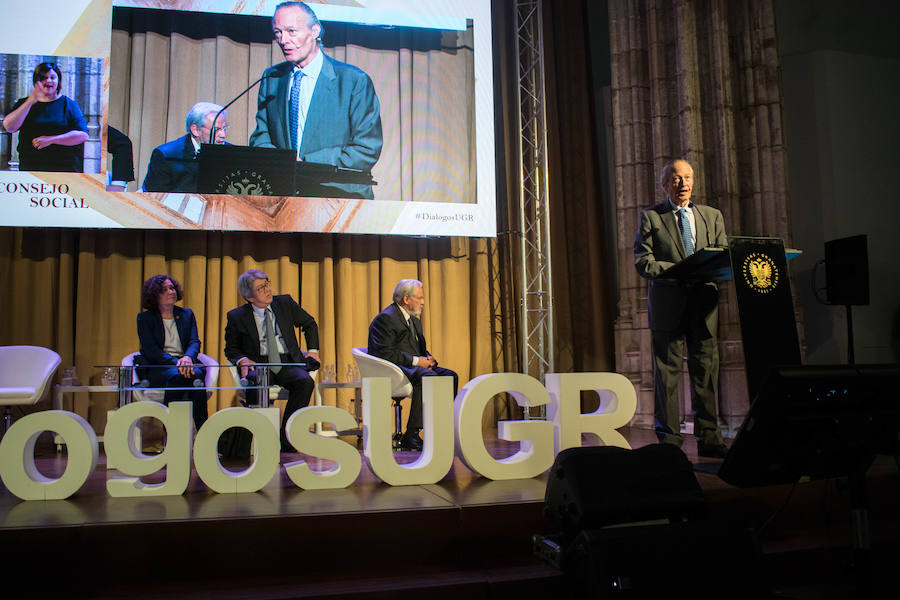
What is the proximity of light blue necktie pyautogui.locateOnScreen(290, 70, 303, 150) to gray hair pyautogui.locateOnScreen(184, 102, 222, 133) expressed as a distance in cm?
60

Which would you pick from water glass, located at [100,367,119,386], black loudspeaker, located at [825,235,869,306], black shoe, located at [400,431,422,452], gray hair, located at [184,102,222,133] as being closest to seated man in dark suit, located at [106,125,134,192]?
gray hair, located at [184,102,222,133]

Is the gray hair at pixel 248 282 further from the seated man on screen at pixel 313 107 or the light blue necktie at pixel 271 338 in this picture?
the seated man on screen at pixel 313 107

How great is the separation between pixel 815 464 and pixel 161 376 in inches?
140

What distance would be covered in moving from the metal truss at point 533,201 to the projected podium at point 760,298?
3091 millimetres

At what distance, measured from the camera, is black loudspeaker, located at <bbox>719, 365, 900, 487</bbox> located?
6.81ft

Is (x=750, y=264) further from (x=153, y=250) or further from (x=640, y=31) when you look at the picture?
(x=153, y=250)

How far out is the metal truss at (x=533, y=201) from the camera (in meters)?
6.57

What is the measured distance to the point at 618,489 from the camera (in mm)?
2156

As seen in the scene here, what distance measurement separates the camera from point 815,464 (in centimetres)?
221

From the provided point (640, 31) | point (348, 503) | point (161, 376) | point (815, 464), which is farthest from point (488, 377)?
point (640, 31)

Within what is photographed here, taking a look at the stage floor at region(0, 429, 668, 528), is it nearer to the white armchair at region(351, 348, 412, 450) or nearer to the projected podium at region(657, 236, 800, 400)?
the projected podium at region(657, 236, 800, 400)

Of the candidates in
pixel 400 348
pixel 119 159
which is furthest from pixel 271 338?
pixel 119 159

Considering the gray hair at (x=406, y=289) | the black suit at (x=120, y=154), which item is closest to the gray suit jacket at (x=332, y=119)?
the black suit at (x=120, y=154)

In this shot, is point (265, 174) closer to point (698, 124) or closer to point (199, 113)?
point (199, 113)
